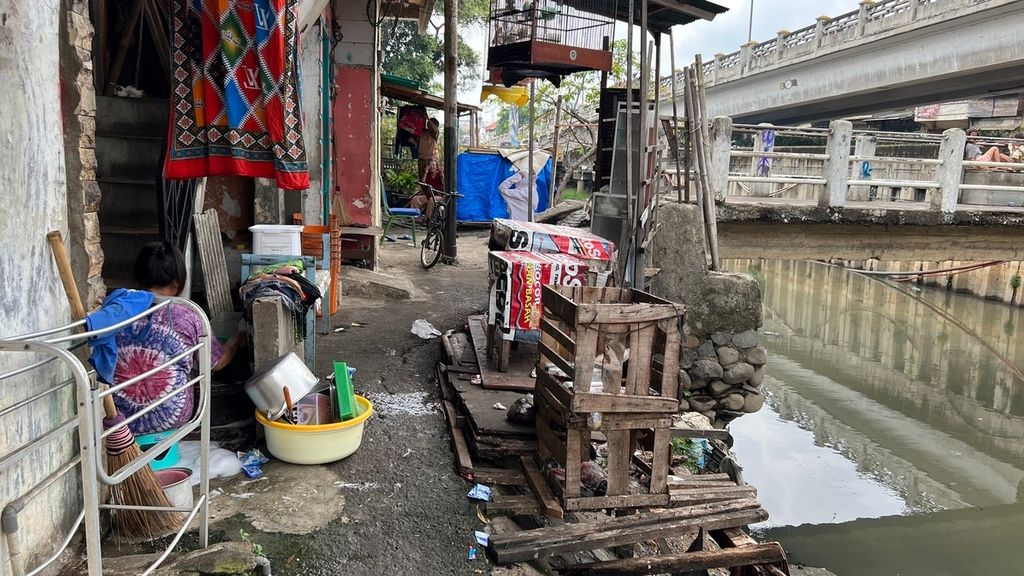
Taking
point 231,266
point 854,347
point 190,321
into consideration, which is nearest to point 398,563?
point 190,321

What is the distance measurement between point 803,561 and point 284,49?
6715 mm

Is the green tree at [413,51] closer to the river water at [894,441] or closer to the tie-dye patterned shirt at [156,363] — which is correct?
the river water at [894,441]

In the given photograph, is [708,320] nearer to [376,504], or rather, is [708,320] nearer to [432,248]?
[432,248]

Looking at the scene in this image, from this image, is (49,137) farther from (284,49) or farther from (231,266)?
(231,266)

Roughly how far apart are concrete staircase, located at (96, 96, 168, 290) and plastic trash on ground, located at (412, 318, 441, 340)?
2.61 m

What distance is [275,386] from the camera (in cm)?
389

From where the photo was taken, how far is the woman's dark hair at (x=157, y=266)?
347 cm

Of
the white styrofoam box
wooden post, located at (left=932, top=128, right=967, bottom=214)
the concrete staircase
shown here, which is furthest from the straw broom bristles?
wooden post, located at (left=932, top=128, right=967, bottom=214)

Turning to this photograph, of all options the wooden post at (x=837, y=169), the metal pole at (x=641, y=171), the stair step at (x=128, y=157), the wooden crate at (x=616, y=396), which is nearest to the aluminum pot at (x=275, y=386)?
the wooden crate at (x=616, y=396)

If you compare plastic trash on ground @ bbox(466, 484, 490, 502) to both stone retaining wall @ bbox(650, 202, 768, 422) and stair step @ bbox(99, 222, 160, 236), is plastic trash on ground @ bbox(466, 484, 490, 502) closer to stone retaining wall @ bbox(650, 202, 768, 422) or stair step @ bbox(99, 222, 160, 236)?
stair step @ bbox(99, 222, 160, 236)

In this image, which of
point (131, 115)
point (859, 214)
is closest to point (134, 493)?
point (131, 115)

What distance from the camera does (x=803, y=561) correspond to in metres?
6.95

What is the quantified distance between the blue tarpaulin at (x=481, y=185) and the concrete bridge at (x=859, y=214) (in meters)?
7.73

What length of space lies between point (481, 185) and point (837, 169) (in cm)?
909
